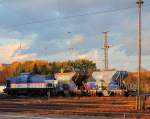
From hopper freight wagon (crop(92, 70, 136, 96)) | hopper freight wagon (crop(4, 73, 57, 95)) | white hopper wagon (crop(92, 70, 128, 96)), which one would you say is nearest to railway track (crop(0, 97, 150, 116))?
hopper freight wagon (crop(92, 70, 136, 96))

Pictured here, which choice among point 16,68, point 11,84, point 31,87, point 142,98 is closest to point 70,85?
point 31,87

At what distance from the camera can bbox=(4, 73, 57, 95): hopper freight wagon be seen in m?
58.8

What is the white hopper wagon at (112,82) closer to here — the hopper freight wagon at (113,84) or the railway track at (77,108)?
the hopper freight wagon at (113,84)

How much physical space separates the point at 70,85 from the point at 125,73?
27.9ft

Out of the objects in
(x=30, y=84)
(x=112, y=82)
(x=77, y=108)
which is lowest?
(x=77, y=108)

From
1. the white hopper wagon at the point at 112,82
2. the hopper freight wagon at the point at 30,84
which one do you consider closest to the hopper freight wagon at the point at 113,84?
the white hopper wagon at the point at 112,82

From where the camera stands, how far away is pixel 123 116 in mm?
23078

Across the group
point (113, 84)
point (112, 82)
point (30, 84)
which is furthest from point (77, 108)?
point (30, 84)

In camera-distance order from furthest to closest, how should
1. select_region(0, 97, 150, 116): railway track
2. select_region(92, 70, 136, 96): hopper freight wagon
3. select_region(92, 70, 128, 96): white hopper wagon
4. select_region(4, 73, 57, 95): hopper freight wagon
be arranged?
select_region(4, 73, 57, 95): hopper freight wagon, select_region(92, 70, 128, 96): white hopper wagon, select_region(92, 70, 136, 96): hopper freight wagon, select_region(0, 97, 150, 116): railway track

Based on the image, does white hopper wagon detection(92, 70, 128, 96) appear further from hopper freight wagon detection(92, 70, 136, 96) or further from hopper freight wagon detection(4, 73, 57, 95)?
hopper freight wagon detection(4, 73, 57, 95)

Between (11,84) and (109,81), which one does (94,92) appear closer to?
(109,81)

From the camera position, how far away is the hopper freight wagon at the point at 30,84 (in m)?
58.8

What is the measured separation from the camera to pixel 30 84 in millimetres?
59938

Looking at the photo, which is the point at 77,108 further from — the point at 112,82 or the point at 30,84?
the point at 30,84
